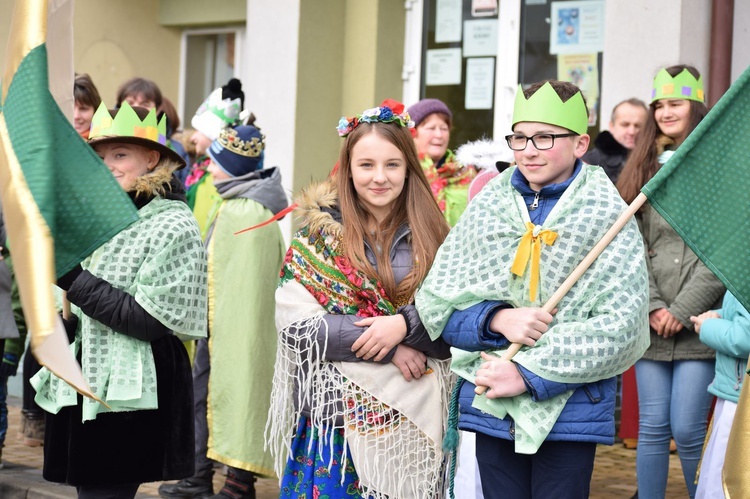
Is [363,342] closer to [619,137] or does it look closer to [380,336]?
[380,336]

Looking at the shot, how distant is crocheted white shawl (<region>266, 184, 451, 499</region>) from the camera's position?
162 inches

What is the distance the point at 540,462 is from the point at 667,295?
6.66 feet

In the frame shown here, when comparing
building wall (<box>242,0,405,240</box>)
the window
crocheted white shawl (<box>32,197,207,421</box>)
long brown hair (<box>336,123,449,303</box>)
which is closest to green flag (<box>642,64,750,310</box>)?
long brown hair (<box>336,123,449,303</box>)

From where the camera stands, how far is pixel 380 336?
407cm

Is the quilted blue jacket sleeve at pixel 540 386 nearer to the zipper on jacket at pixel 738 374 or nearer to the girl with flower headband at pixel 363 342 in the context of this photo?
the girl with flower headband at pixel 363 342

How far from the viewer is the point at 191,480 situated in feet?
20.8

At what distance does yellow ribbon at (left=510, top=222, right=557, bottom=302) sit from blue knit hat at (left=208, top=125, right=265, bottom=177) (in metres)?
2.83

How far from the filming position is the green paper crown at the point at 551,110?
3906 mm

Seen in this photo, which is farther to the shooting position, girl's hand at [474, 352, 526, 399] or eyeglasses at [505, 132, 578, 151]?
eyeglasses at [505, 132, 578, 151]

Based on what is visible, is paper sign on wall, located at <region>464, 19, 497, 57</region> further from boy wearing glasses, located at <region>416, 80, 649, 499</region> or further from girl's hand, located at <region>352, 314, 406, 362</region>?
girl's hand, located at <region>352, 314, 406, 362</region>

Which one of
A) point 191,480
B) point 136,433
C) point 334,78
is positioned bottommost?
point 191,480

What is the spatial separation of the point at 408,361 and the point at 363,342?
0.19 meters

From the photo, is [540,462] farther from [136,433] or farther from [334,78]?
[334,78]

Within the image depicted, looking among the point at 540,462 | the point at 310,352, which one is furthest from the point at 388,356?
the point at 540,462
